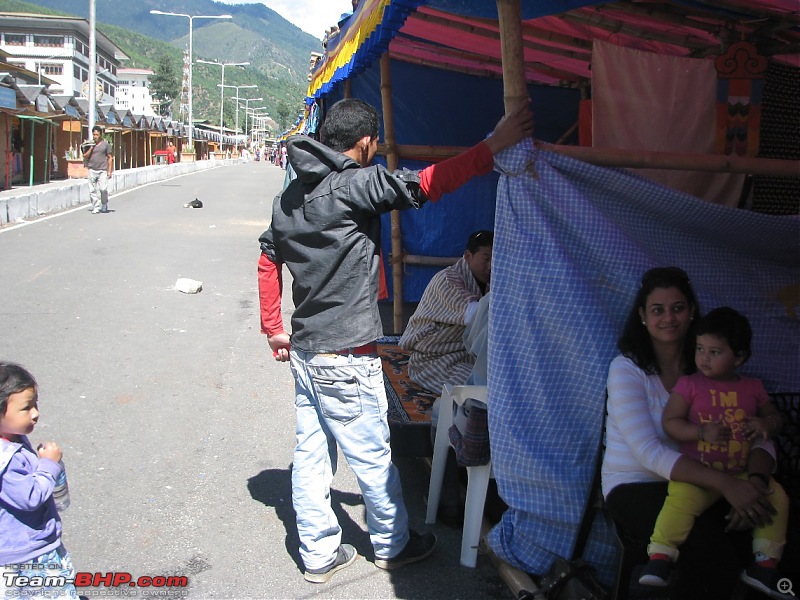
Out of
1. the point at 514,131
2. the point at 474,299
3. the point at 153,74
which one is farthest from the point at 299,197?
the point at 153,74

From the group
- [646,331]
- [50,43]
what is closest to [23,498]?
[646,331]

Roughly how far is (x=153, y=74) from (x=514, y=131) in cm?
11329

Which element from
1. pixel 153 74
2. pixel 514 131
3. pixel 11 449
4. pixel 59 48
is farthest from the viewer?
pixel 153 74

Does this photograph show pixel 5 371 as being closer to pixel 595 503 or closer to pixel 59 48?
pixel 595 503

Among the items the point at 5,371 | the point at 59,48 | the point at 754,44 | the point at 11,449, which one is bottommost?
the point at 11,449

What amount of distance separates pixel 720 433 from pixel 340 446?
1.42 metres

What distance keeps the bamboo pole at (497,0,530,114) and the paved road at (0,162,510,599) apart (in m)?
1.99

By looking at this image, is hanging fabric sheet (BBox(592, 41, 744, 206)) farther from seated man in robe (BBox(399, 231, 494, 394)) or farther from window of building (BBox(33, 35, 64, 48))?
window of building (BBox(33, 35, 64, 48))

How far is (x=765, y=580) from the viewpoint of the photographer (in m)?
2.46

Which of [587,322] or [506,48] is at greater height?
[506,48]

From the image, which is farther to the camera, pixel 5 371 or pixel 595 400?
pixel 595 400

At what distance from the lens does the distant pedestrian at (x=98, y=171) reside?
55.9 feet

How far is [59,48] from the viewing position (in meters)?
68.6

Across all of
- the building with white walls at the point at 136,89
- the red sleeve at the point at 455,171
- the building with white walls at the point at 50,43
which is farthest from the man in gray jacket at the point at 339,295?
the building with white walls at the point at 136,89
